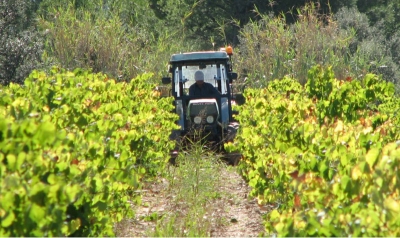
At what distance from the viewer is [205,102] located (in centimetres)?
1302

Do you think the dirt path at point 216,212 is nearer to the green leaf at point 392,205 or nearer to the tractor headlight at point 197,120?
the tractor headlight at point 197,120

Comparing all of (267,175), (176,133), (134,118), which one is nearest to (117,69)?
(176,133)

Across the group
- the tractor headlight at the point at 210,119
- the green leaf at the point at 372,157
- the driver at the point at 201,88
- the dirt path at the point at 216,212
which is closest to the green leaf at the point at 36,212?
the green leaf at the point at 372,157

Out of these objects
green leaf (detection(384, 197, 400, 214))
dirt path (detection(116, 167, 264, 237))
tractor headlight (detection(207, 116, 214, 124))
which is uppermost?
green leaf (detection(384, 197, 400, 214))

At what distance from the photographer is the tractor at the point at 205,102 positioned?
12594 mm

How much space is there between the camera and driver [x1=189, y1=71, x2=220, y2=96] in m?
13.4

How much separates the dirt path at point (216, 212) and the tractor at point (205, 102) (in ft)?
6.46

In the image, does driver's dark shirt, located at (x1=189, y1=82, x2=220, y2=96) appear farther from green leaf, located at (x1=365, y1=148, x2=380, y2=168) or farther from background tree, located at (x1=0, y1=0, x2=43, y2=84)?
green leaf, located at (x1=365, y1=148, x2=380, y2=168)

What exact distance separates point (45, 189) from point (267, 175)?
3408 millimetres

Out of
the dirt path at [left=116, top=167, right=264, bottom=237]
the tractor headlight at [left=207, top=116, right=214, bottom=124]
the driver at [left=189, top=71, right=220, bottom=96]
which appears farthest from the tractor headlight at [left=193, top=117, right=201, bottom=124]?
A: the dirt path at [left=116, top=167, right=264, bottom=237]

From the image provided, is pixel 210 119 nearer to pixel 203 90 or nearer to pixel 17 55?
pixel 203 90

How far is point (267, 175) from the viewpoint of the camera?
23.5 feet

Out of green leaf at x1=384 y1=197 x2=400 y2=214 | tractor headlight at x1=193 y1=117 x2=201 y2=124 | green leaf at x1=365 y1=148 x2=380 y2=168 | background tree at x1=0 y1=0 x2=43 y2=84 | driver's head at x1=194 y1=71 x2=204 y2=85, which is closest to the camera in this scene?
green leaf at x1=384 y1=197 x2=400 y2=214

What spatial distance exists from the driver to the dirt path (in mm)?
3085
